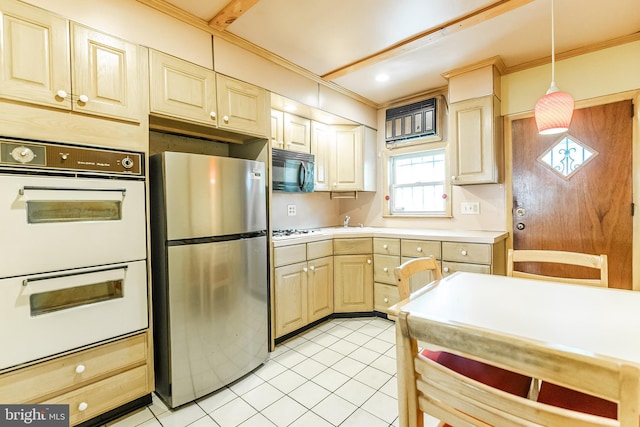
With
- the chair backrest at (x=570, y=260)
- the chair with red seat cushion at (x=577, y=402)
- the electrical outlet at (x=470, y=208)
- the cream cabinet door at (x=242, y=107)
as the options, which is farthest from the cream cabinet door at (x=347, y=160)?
the chair with red seat cushion at (x=577, y=402)

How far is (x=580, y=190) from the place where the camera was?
252 cm

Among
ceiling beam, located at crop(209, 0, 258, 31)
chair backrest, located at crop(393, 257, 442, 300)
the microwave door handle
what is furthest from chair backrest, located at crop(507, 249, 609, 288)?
ceiling beam, located at crop(209, 0, 258, 31)

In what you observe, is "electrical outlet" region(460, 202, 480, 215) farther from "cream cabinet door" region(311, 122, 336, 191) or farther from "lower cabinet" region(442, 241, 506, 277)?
"cream cabinet door" region(311, 122, 336, 191)

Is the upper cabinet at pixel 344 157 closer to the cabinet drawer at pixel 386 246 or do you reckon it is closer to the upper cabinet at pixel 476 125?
the cabinet drawer at pixel 386 246

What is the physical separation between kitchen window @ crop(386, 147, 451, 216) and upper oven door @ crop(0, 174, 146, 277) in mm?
2749

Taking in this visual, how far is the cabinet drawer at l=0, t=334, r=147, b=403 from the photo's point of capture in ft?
4.49

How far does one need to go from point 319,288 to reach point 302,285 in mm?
246

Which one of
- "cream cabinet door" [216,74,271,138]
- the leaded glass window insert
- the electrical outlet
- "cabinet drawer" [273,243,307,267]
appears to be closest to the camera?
"cream cabinet door" [216,74,271,138]

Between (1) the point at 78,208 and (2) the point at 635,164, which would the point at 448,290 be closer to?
(1) the point at 78,208

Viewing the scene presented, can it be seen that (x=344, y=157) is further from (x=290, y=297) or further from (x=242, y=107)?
(x=290, y=297)

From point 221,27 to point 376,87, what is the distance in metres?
1.70

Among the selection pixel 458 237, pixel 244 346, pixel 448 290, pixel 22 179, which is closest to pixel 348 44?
pixel 458 237

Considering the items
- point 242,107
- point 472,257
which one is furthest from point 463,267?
point 242,107

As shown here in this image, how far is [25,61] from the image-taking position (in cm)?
139
